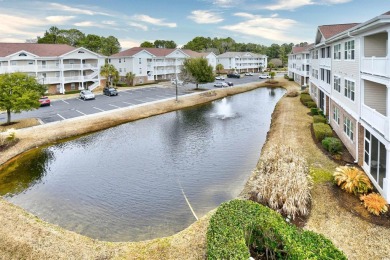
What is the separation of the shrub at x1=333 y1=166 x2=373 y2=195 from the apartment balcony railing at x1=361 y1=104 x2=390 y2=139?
267 centimetres

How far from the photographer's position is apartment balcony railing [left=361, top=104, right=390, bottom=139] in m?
14.7

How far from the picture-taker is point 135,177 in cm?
2278

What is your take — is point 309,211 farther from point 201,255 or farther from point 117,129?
point 117,129

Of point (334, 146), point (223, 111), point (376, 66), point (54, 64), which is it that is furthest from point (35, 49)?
point (376, 66)

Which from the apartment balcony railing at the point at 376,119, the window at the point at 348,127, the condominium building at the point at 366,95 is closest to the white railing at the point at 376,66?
the condominium building at the point at 366,95

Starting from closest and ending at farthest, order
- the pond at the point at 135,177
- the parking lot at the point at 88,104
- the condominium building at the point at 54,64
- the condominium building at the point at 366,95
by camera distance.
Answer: the condominium building at the point at 366,95 → the pond at the point at 135,177 → the parking lot at the point at 88,104 → the condominium building at the point at 54,64

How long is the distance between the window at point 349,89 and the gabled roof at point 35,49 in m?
57.5

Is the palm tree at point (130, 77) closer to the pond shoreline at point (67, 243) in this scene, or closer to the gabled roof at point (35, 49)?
Answer: the gabled roof at point (35, 49)

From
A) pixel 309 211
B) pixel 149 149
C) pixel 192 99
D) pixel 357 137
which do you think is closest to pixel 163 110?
pixel 192 99

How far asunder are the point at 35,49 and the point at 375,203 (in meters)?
66.8

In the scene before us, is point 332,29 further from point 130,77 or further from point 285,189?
point 130,77

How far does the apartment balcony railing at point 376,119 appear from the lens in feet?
48.3

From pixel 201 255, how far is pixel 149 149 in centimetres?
1774

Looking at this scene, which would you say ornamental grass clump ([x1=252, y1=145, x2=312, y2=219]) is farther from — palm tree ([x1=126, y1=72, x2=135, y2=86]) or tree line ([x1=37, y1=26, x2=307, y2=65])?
tree line ([x1=37, y1=26, x2=307, y2=65])
